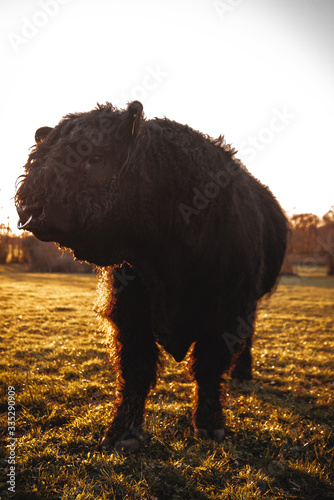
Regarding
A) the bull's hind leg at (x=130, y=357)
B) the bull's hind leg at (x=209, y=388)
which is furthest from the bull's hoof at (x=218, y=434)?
the bull's hind leg at (x=130, y=357)

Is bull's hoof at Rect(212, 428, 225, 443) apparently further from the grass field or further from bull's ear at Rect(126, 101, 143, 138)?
bull's ear at Rect(126, 101, 143, 138)

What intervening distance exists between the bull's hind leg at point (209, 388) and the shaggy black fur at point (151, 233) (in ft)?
0.03

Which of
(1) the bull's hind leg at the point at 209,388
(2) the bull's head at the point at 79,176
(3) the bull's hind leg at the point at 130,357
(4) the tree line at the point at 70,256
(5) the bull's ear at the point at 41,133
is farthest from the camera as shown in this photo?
(4) the tree line at the point at 70,256

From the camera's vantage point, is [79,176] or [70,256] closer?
[79,176]

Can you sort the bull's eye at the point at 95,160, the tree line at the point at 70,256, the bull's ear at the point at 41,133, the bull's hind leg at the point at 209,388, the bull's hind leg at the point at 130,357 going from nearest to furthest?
the bull's eye at the point at 95,160
the bull's ear at the point at 41,133
the bull's hind leg at the point at 130,357
the bull's hind leg at the point at 209,388
the tree line at the point at 70,256

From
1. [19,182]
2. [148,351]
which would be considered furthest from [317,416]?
[19,182]

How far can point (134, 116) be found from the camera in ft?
7.02

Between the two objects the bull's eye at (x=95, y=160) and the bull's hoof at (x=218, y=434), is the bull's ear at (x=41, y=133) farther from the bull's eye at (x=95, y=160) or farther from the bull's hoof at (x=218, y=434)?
the bull's hoof at (x=218, y=434)

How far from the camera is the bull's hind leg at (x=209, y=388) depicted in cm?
308

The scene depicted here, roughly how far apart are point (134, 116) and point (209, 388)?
8.44 ft

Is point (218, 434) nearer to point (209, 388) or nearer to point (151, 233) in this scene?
point (209, 388)

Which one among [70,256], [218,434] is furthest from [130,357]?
[70,256]

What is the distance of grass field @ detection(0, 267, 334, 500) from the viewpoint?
2.42m

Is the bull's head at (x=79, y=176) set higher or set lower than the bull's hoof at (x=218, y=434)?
higher
